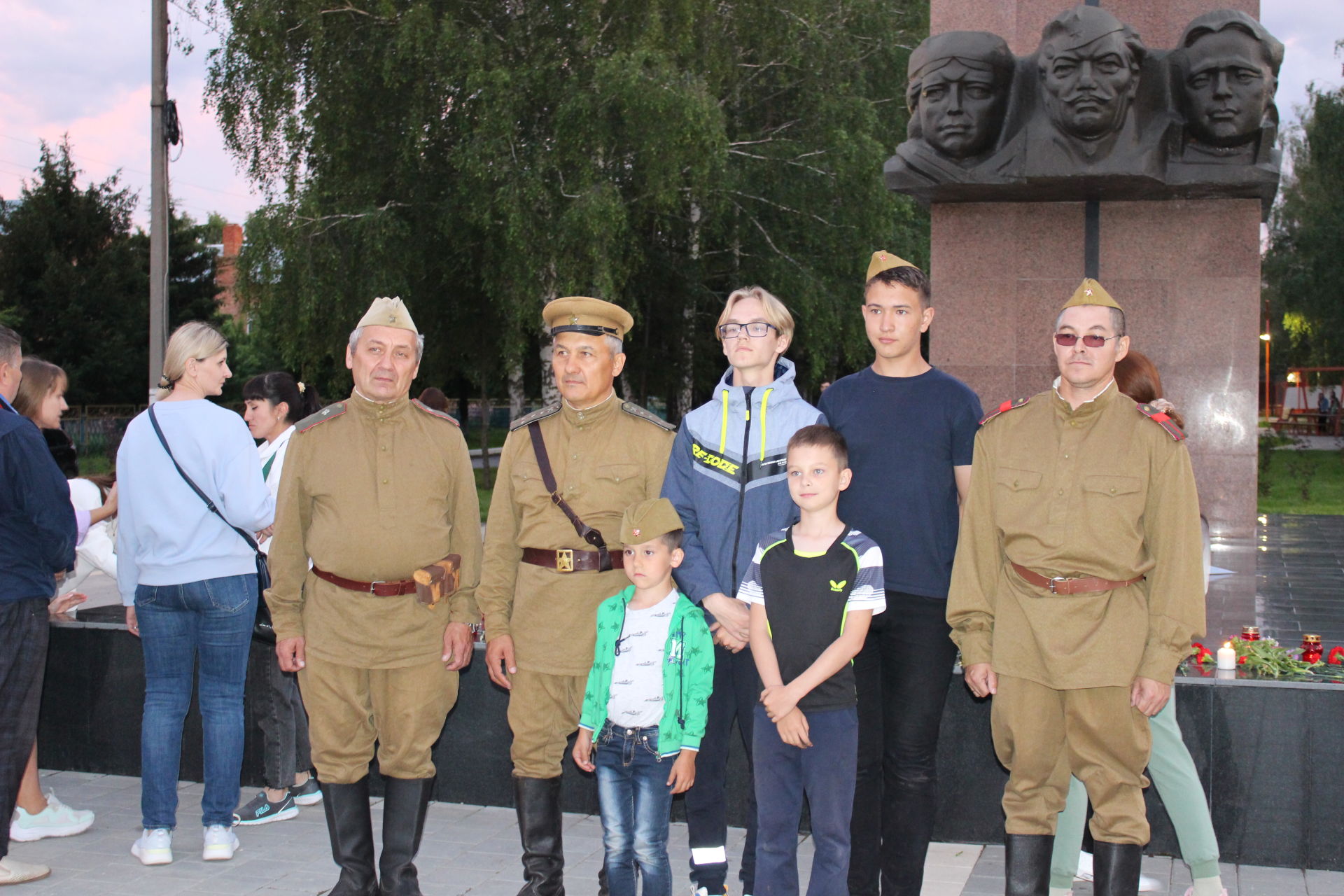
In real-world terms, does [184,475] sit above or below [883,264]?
below

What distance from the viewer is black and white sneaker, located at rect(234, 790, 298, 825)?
17.0 feet

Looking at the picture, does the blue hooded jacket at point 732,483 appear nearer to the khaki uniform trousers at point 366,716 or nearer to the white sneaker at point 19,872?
the khaki uniform trousers at point 366,716

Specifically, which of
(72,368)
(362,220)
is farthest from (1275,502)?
(72,368)

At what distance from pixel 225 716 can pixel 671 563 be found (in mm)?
1933

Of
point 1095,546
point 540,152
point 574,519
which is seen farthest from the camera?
point 540,152

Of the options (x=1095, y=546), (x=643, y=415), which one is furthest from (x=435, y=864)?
(x=1095, y=546)

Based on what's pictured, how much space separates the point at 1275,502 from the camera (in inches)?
682

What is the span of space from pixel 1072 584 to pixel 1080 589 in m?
0.02

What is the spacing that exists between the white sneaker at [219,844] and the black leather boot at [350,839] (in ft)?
2.45

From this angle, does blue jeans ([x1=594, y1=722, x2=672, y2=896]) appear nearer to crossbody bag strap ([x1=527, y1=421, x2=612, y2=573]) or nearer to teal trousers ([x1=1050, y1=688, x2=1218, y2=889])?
crossbody bag strap ([x1=527, y1=421, x2=612, y2=573])

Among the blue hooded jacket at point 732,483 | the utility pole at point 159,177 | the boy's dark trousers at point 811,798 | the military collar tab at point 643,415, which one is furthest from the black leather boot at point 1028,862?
the utility pole at point 159,177

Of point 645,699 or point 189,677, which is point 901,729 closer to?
point 645,699

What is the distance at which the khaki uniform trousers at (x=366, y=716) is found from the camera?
13.6ft

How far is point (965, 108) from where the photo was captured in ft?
22.0
